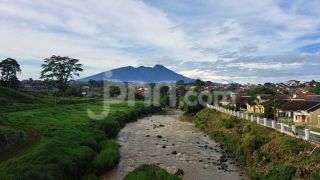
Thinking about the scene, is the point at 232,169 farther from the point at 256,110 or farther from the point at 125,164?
the point at 256,110

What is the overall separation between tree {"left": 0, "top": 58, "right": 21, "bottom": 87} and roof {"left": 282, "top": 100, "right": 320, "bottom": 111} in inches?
2942

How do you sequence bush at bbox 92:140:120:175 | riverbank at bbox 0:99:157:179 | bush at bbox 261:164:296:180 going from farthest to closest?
bush at bbox 92:140:120:175, bush at bbox 261:164:296:180, riverbank at bbox 0:99:157:179

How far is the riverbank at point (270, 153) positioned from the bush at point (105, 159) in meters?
13.4

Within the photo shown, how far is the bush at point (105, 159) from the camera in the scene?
3672 cm

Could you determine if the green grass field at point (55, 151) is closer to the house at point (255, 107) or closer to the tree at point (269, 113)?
the tree at point (269, 113)

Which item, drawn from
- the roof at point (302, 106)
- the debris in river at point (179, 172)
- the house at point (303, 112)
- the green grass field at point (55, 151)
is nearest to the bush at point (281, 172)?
the debris in river at point (179, 172)

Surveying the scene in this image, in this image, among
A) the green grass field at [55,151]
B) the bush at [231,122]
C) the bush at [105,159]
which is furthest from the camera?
the bush at [231,122]

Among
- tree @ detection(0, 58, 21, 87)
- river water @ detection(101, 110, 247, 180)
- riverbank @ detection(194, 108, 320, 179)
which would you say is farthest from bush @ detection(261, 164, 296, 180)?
tree @ detection(0, 58, 21, 87)

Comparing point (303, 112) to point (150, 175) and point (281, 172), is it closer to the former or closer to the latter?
point (281, 172)

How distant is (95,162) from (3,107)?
119 ft

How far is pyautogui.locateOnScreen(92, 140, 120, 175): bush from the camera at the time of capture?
1446 inches

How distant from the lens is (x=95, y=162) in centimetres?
3712

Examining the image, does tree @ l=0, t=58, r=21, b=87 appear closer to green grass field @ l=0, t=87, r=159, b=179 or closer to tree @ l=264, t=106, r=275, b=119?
green grass field @ l=0, t=87, r=159, b=179

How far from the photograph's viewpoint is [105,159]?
3881cm
